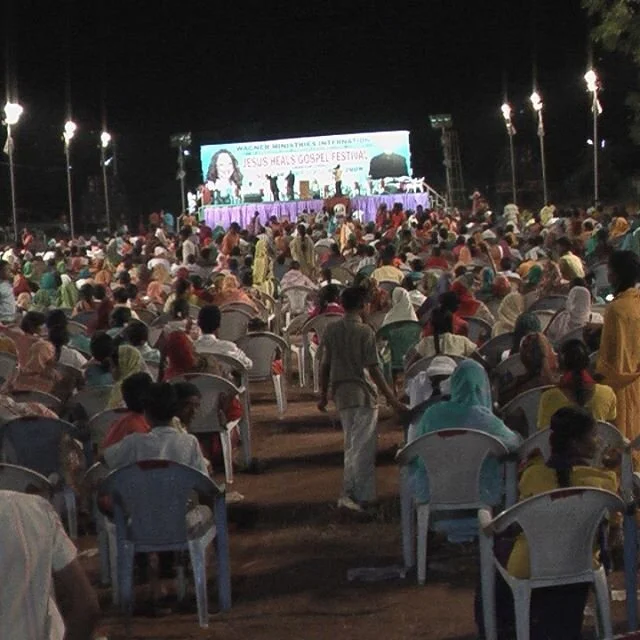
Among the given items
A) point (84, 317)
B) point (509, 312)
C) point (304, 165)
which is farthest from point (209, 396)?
point (304, 165)

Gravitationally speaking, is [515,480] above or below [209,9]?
below

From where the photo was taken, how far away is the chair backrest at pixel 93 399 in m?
8.43

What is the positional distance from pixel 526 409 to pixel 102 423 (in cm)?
248

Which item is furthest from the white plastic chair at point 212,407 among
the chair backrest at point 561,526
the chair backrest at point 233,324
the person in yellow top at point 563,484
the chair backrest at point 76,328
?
the chair backrest at point 561,526

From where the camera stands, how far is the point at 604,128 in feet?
159

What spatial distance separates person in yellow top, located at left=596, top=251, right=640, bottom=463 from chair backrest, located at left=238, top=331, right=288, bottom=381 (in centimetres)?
427

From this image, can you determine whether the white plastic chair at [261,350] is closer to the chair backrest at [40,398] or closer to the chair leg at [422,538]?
the chair backrest at [40,398]

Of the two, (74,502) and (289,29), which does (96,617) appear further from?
(289,29)

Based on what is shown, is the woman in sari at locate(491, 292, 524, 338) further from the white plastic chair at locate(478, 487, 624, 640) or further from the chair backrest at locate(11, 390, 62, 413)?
the white plastic chair at locate(478, 487, 624, 640)

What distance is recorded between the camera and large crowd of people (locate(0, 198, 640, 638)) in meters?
5.36

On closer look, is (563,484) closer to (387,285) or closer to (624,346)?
(624,346)

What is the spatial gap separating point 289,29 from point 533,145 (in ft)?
36.0

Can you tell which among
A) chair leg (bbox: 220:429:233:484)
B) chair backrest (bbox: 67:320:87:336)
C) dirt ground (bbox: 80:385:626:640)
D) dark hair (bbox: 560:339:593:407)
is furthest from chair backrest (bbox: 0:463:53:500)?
chair backrest (bbox: 67:320:87:336)

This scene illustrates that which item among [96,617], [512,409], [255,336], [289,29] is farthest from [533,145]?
[96,617]
